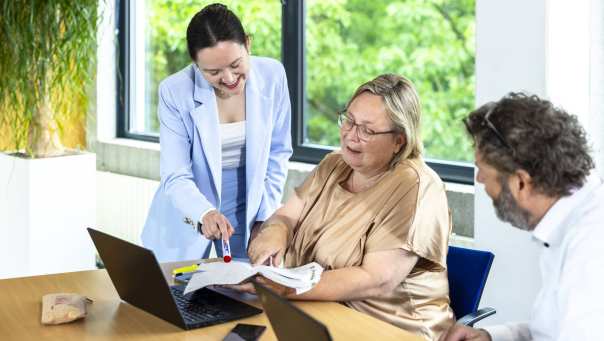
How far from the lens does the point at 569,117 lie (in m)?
1.85

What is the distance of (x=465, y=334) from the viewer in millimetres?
2156

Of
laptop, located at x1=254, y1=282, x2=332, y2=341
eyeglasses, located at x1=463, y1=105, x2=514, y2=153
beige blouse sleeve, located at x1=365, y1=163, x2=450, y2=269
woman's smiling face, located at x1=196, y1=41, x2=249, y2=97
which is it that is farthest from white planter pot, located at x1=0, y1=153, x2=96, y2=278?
eyeglasses, located at x1=463, y1=105, x2=514, y2=153

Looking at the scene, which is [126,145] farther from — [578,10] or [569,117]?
[569,117]

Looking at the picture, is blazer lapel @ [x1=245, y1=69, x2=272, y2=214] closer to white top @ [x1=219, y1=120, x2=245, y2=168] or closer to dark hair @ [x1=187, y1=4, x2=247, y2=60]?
white top @ [x1=219, y1=120, x2=245, y2=168]

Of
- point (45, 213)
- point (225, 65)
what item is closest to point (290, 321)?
point (225, 65)

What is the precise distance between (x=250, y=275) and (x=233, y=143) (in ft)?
3.34

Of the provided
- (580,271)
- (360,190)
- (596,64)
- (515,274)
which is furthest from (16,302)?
(596,64)

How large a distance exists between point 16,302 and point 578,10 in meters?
2.00

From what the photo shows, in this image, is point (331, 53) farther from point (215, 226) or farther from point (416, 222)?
point (416, 222)

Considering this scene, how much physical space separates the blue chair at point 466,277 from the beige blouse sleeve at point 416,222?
12 centimetres

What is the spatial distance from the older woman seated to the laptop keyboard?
14 centimetres

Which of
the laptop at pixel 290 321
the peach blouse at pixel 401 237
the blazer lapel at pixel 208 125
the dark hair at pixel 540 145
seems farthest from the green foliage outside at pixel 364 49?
the laptop at pixel 290 321

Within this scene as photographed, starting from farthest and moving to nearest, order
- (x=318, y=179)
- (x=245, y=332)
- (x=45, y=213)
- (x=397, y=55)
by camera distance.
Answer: (x=397, y=55), (x=45, y=213), (x=318, y=179), (x=245, y=332)

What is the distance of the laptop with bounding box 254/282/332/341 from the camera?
1508mm
